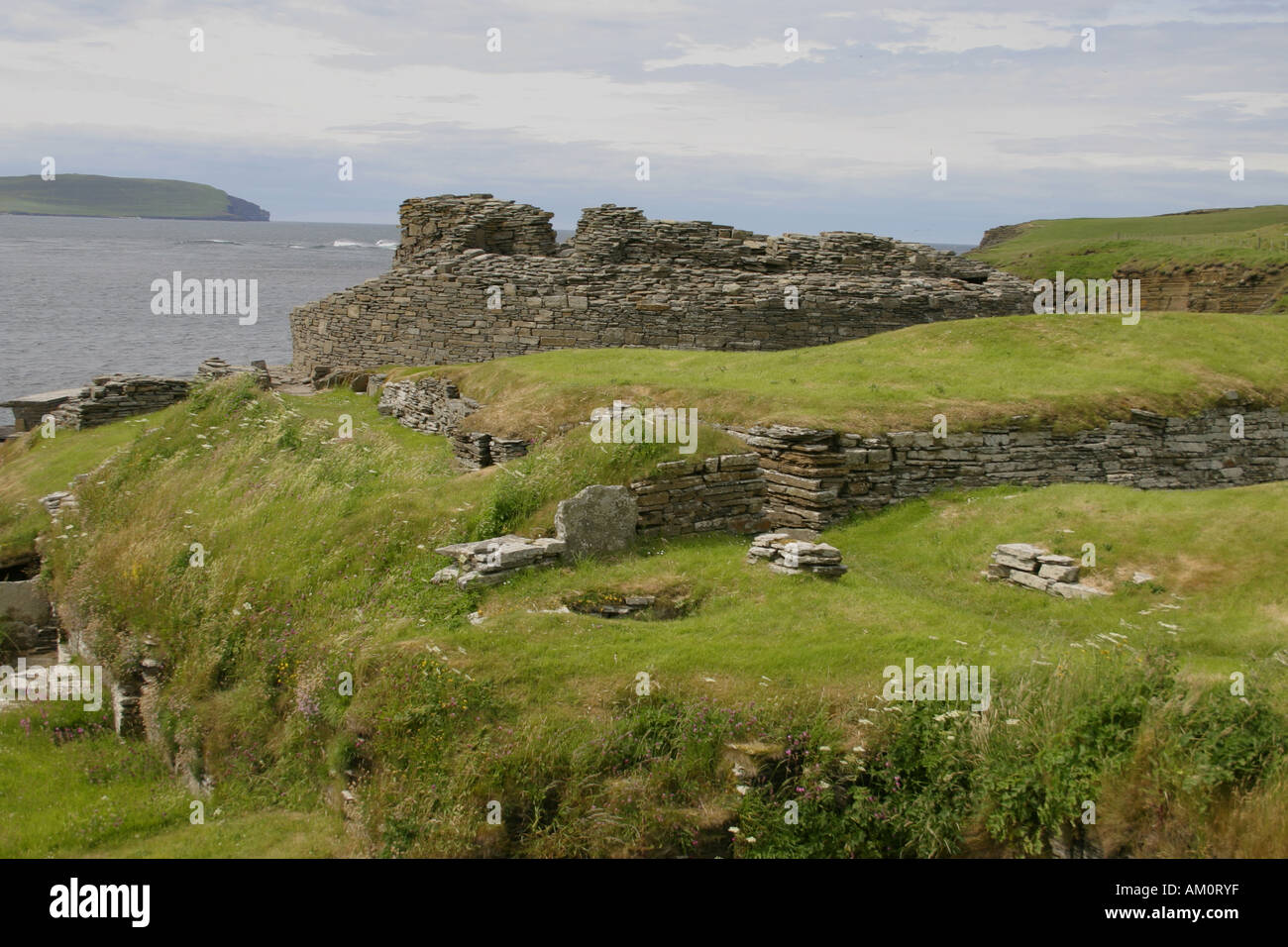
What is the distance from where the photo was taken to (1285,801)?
8125 mm

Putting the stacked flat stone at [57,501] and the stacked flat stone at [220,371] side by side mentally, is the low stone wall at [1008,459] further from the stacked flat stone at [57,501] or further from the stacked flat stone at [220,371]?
the stacked flat stone at [220,371]

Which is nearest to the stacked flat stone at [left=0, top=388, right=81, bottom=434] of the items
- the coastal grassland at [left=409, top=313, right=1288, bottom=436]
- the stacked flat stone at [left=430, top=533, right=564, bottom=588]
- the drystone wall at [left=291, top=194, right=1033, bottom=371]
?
the drystone wall at [left=291, top=194, right=1033, bottom=371]

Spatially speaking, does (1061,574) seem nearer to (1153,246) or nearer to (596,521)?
(596,521)

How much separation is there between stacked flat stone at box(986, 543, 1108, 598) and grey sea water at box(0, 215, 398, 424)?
4582 centimetres

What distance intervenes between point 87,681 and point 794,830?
1092 cm

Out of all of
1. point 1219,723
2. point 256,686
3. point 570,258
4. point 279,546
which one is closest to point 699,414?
point 279,546

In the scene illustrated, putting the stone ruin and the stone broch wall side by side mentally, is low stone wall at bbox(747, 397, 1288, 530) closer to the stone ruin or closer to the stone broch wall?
the stone broch wall

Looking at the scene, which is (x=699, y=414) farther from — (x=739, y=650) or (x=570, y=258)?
(x=570, y=258)

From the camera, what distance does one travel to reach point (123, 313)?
88.4 m

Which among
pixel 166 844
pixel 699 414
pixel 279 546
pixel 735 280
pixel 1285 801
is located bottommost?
pixel 166 844

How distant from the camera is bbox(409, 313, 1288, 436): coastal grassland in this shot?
58.7 ft

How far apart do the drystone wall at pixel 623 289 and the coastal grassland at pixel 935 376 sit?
8.69ft

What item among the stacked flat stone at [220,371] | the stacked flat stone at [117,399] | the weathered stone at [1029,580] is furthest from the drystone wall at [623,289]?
the weathered stone at [1029,580]

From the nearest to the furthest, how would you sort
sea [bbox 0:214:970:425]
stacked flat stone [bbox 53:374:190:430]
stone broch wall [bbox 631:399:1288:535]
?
stone broch wall [bbox 631:399:1288:535]
stacked flat stone [bbox 53:374:190:430]
sea [bbox 0:214:970:425]
